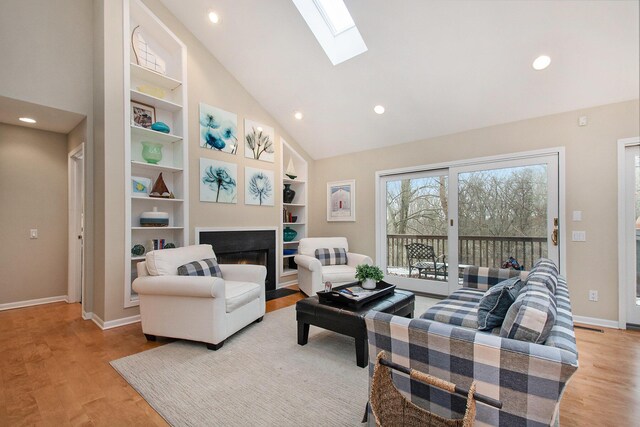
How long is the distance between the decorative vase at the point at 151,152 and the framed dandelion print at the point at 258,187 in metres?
1.21

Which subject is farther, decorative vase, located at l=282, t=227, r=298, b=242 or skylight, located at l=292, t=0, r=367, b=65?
decorative vase, located at l=282, t=227, r=298, b=242

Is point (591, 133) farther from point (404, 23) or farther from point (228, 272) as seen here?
point (228, 272)

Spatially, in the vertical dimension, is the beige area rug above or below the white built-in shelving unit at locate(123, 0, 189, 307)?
below

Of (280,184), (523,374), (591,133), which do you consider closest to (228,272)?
(280,184)

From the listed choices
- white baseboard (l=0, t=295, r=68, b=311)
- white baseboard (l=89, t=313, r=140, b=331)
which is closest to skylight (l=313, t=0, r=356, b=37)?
white baseboard (l=89, t=313, r=140, b=331)

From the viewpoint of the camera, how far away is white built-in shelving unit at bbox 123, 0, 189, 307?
3.09m

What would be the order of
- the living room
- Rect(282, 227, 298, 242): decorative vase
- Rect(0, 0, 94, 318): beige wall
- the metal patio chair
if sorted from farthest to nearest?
Rect(282, 227, 298, 242): decorative vase
the metal patio chair
Rect(0, 0, 94, 318): beige wall
the living room

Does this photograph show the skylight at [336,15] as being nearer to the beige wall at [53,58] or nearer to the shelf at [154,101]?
the shelf at [154,101]

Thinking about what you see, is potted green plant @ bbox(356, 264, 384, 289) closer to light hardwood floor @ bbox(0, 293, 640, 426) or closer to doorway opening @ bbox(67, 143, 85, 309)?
light hardwood floor @ bbox(0, 293, 640, 426)

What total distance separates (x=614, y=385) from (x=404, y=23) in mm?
3499

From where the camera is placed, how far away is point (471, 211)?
3738 mm

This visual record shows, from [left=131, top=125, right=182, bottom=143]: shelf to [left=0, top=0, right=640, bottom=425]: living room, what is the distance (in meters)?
0.12

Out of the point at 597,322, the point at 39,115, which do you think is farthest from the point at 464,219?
the point at 39,115

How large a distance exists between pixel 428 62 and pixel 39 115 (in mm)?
4434
